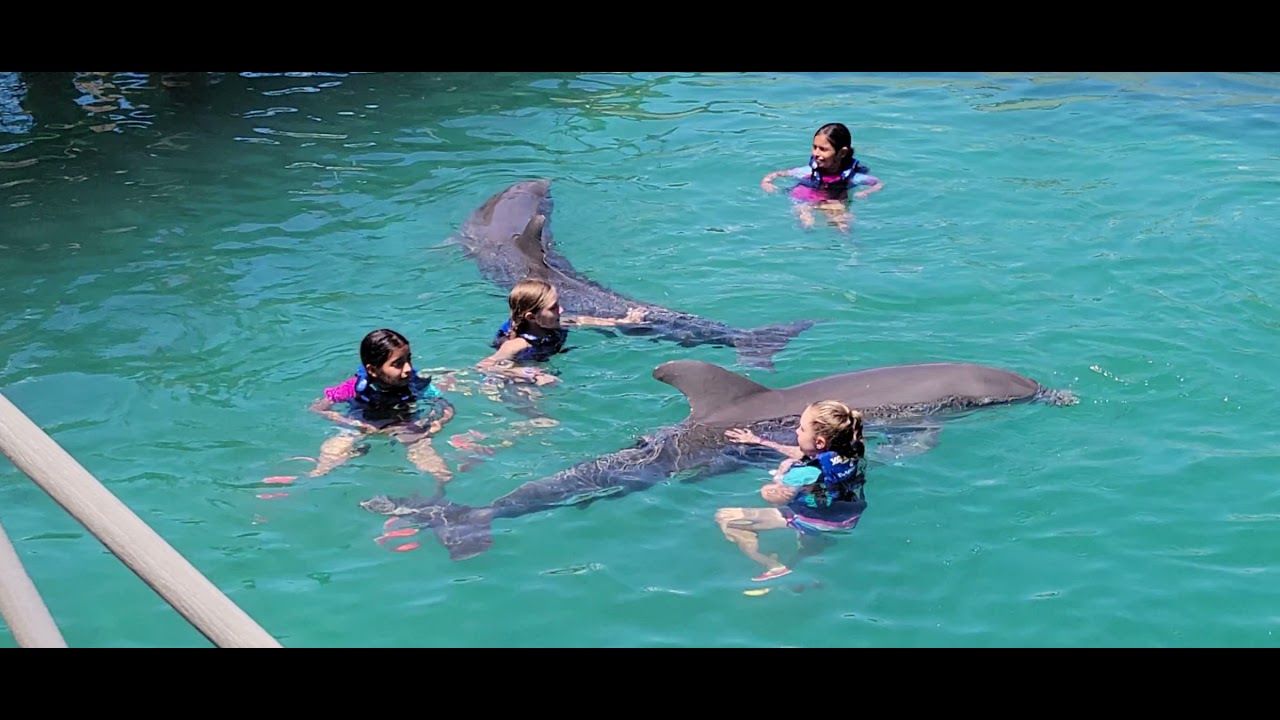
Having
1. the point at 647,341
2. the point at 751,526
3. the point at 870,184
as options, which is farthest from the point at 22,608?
the point at 870,184

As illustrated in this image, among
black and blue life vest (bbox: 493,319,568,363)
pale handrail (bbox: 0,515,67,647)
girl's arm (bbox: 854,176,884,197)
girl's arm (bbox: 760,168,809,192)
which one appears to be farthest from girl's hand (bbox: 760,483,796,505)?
girl's arm (bbox: 760,168,809,192)

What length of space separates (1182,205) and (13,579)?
1062cm

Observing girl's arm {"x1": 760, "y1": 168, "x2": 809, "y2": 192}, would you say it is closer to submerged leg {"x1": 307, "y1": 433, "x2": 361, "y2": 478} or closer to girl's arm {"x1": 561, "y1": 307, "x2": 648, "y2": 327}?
girl's arm {"x1": 561, "y1": 307, "x2": 648, "y2": 327}

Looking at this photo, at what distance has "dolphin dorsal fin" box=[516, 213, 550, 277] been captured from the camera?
10030 mm

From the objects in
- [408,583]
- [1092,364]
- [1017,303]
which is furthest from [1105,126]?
[408,583]

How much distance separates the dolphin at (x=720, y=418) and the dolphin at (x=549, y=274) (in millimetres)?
1188

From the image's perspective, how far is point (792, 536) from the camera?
6805 mm

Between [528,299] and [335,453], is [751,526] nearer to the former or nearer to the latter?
[528,299]

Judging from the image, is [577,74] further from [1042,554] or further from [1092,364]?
[1042,554]

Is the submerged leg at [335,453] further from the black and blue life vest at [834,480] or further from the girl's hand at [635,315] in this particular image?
the black and blue life vest at [834,480]

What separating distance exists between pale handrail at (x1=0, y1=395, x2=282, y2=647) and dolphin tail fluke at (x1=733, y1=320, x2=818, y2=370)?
230 inches

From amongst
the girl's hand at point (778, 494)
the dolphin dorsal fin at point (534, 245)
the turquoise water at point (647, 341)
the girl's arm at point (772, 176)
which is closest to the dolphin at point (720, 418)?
the turquoise water at point (647, 341)

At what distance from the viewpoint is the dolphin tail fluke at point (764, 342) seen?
28.7 ft

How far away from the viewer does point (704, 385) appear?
750 centimetres
